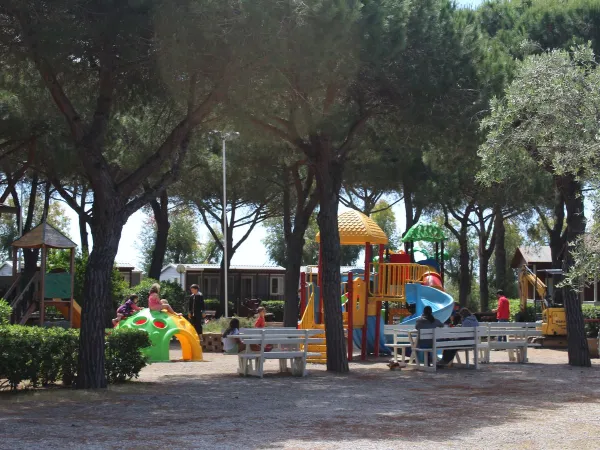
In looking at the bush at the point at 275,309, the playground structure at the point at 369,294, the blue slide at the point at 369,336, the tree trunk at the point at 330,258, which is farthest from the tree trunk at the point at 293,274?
the bush at the point at 275,309

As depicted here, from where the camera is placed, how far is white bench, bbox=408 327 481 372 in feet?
45.9

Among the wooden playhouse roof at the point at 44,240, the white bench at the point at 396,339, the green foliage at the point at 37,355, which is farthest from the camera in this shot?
the wooden playhouse roof at the point at 44,240

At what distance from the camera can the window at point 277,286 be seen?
145 feet

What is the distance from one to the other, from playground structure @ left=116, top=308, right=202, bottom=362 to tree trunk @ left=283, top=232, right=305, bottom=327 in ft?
21.4

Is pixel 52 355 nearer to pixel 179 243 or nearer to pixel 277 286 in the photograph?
pixel 277 286

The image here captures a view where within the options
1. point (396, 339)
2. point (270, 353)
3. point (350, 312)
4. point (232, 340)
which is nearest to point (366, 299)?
point (350, 312)

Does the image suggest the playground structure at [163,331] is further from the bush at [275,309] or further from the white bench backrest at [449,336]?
the bush at [275,309]

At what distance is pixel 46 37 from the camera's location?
10234 millimetres

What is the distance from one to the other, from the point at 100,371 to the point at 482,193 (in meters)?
18.8

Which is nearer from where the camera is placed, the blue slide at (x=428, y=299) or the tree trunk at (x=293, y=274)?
the blue slide at (x=428, y=299)

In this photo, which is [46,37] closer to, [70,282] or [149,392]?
[149,392]

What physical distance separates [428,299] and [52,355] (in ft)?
29.3

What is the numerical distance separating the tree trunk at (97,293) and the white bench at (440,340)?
5.69 meters

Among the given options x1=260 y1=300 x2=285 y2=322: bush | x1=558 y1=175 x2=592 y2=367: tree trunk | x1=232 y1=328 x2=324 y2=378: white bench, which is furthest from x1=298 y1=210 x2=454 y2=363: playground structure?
x1=260 y1=300 x2=285 y2=322: bush
